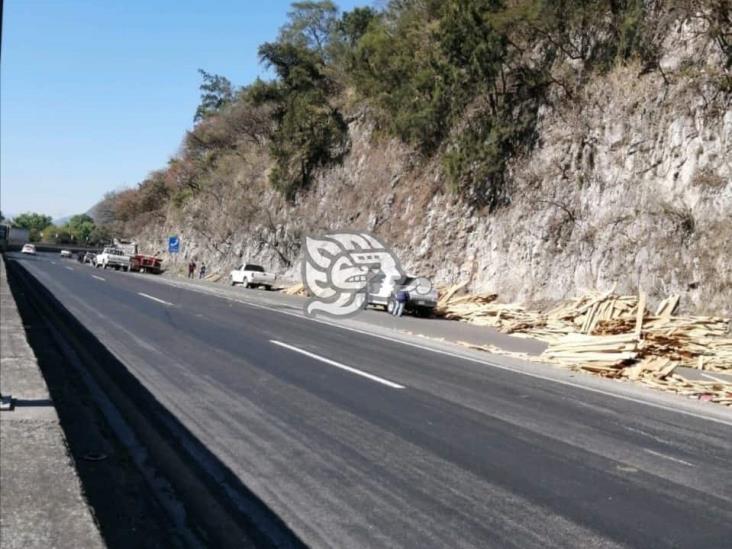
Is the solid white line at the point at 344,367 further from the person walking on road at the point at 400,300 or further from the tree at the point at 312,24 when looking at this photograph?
the tree at the point at 312,24

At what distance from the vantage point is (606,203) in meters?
26.0

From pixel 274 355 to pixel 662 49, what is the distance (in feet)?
66.0

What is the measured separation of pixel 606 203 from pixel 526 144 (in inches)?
230

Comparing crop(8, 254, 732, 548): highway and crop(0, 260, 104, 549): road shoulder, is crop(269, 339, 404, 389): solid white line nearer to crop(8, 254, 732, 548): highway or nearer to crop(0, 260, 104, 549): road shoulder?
crop(8, 254, 732, 548): highway

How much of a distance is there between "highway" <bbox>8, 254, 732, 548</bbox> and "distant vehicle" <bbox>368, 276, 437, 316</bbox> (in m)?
13.4

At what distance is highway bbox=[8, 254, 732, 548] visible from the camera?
520 centimetres

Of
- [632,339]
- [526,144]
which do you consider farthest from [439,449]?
[526,144]

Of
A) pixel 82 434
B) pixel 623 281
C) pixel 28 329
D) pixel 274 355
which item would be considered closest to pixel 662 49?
pixel 623 281

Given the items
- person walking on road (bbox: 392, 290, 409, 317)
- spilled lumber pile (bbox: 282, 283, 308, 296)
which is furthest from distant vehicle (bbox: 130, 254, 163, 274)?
person walking on road (bbox: 392, 290, 409, 317)

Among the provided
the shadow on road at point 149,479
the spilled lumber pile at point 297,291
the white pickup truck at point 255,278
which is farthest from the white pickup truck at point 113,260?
the shadow on road at point 149,479

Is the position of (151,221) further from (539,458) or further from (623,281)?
(539,458)

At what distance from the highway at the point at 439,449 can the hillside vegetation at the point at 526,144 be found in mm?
12731

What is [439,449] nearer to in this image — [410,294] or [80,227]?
[410,294]

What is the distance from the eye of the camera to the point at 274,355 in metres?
13.0
